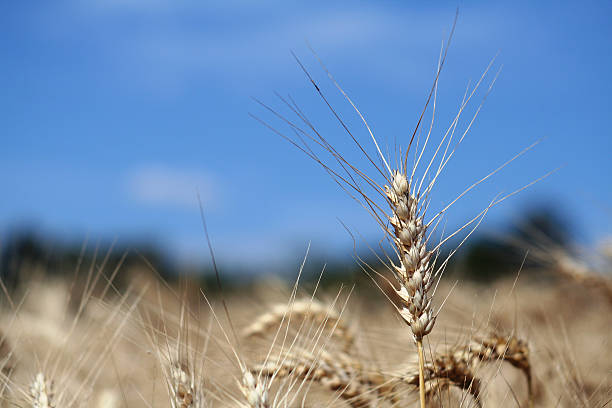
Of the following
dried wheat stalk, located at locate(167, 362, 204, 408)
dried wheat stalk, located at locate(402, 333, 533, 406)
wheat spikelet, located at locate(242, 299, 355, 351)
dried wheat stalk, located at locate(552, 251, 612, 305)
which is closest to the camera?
dried wheat stalk, located at locate(167, 362, 204, 408)

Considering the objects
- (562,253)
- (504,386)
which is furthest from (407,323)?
(562,253)

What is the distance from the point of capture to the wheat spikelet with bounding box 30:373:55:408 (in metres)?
1.66

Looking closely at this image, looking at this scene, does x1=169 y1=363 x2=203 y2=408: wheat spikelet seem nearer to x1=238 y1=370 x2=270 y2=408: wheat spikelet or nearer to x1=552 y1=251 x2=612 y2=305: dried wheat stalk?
x1=238 y1=370 x2=270 y2=408: wheat spikelet

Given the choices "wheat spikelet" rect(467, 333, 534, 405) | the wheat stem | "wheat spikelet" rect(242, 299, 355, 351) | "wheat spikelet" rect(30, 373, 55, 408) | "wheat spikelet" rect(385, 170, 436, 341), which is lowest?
"wheat spikelet" rect(30, 373, 55, 408)

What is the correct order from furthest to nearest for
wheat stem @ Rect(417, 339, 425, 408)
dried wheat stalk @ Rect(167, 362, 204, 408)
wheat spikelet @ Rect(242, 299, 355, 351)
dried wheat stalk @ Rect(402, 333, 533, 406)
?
wheat spikelet @ Rect(242, 299, 355, 351) → dried wheat stalk @ Rect(402, 333, 533, 406) → dried wheat stalk @ Rect(167, 362, 204, 408) → wheat stem @ Rect(417, 339, 425, 408)

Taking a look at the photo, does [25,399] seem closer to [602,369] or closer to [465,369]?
[465,369]

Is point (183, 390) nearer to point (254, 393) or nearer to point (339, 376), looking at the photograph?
point (254, 393)

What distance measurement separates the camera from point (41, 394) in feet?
5.49

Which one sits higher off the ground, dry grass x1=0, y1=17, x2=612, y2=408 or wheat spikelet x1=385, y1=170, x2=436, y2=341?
wheat spikelet x1=385, y1=170, x2=436, y2=341

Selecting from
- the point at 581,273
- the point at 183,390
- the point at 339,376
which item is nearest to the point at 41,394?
the point at 183,390

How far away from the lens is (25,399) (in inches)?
71.9

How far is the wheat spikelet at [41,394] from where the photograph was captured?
1.66m

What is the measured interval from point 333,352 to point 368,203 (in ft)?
2.59

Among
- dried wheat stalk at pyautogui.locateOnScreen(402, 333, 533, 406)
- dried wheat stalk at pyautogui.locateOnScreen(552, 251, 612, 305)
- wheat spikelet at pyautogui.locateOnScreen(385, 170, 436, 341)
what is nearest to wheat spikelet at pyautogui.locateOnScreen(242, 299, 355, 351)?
dried wheat stalk at pyautogui.locateOnScreen(402, 333, 533, 406)
